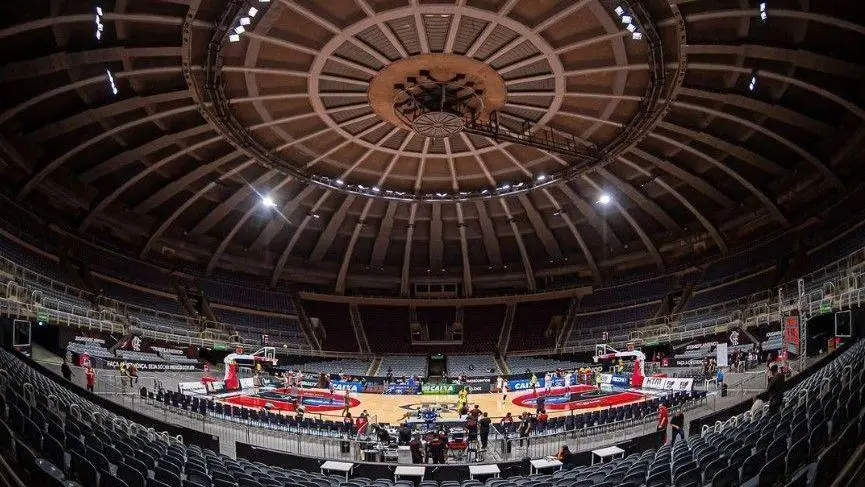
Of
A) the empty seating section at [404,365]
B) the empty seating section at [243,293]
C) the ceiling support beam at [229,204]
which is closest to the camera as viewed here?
the ceiling support beam at [229,204]

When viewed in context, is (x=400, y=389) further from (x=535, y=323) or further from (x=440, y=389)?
(x=535, y=323)

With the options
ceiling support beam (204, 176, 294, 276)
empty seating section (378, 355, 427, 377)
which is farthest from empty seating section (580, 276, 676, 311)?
ceiling support beam (204, 176, 294, 276)

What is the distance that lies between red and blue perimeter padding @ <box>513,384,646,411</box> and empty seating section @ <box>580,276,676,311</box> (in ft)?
42.7

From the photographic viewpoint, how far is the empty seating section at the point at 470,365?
4281 cm

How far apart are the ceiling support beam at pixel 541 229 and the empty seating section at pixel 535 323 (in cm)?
439

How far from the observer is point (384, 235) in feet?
151

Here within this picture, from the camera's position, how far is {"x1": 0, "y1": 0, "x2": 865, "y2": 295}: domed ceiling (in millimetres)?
22375

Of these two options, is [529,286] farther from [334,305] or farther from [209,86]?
[209,86]

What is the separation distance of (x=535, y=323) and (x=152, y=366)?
1187 inches

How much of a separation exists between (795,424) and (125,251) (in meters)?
41.9

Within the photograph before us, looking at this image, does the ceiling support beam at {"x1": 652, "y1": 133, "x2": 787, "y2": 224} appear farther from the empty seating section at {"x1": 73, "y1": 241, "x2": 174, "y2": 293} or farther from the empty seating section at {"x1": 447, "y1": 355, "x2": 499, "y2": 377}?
the empty seating section at {"x1": 73, "y1": 241, "x2": 174, "y2": 293}

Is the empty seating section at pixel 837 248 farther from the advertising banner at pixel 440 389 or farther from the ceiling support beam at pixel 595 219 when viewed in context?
the advertising banner at pixel 440 389

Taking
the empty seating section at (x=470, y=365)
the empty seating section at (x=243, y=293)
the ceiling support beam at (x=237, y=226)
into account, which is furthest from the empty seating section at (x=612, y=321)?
the ceiling support beam at (x=237, y=226)

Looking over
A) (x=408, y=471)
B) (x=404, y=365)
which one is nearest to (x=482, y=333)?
(x=404, y=365)
